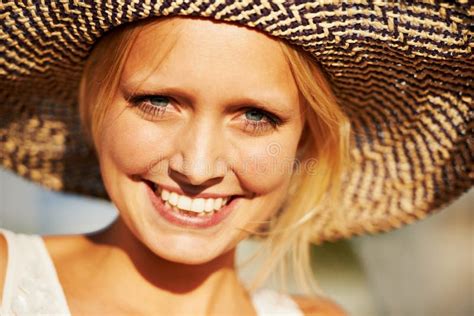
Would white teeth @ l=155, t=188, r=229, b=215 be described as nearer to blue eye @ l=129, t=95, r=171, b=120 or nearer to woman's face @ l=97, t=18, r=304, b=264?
woman's face @ l=97, t=18, r=304, b=264

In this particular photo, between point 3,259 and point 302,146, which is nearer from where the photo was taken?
point 3,259

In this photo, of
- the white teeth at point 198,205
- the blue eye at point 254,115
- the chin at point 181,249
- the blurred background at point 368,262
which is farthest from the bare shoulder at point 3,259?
the blurred background at point 368,262

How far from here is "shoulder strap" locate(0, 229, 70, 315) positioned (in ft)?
5.70

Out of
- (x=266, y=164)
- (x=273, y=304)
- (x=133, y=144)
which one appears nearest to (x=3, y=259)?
(x=133, y=144)

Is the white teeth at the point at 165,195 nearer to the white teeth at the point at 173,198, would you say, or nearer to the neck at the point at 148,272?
the white teeth at the point at 173,198

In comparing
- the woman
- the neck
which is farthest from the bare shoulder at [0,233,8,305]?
the neck

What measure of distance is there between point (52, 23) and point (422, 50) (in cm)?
82

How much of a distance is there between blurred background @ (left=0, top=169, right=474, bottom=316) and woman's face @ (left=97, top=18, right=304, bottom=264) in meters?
3.80

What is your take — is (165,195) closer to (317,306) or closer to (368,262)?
(317,306)

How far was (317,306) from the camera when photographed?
7.68ft

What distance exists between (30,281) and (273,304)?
0.77m

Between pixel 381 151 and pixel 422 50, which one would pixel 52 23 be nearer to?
pixel 422 50

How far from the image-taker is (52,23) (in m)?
1.64

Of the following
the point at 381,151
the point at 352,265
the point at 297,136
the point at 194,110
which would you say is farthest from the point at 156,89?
the point at 352,265
